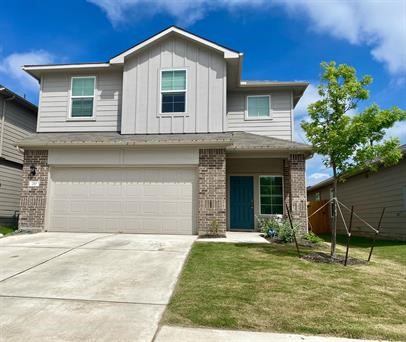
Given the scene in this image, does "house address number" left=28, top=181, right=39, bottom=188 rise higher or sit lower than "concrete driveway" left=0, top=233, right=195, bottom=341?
higher

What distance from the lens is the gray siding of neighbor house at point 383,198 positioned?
12258 mm

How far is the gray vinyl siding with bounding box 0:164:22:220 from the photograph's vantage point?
1339cm

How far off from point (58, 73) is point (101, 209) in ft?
19.5

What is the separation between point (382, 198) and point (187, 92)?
346 inches

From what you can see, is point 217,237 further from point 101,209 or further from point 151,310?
point 151,310

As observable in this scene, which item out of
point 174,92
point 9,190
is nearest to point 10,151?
point 9,190

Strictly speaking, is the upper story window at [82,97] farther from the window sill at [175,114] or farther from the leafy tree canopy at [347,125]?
the leafy tree canopy at [347,125]

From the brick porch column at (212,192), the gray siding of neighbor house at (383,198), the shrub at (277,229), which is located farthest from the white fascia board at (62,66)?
the gray siding of neighbor house at (383,198)

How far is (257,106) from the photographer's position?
1391 centimetres

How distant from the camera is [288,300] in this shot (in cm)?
474

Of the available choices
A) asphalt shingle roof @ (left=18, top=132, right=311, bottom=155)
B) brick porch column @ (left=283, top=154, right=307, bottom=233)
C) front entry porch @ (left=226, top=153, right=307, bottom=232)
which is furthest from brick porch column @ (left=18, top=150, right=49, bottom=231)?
brick porch column @ (left=283, top=154, right=307, bottom=233)

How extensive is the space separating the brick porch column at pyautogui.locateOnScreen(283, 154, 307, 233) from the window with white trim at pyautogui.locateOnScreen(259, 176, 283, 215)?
58.4 inches

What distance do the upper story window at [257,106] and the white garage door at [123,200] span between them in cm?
418

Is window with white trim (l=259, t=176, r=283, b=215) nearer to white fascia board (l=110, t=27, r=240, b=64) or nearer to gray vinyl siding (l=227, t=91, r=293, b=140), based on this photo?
gray vinyl siding (l=227, t=91, r=293, b=140)
